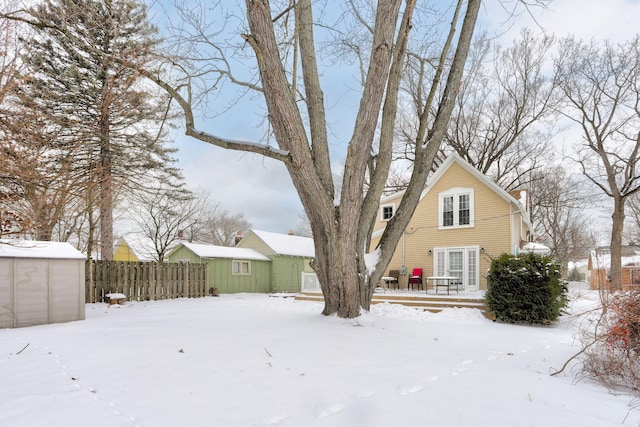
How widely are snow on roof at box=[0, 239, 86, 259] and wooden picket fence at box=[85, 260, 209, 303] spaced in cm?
399

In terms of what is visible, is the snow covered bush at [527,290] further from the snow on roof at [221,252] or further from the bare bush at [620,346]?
the snow on roof at [221,252]

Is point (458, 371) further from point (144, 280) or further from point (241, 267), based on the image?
point (241, 267)

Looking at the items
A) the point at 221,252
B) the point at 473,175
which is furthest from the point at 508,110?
the point at 221,252

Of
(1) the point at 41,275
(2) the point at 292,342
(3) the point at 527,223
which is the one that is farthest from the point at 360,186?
(3) the point at 527,223

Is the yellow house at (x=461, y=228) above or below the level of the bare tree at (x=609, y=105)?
below

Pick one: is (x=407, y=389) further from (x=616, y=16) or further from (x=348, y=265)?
(x=616, y=16)

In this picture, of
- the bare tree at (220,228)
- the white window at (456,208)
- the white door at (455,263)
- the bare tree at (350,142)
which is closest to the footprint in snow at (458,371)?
the bare tree at (350,142)

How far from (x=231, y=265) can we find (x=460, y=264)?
35.4 feet

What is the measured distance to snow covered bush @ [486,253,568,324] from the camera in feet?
26.1

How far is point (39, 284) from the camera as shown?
22.8 ft

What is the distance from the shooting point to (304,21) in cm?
658

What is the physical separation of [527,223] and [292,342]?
1577cm

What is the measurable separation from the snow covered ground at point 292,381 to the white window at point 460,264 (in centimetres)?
898

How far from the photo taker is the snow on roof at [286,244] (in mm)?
20828
